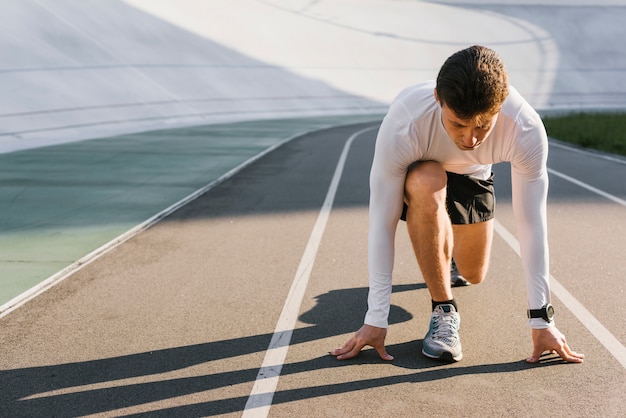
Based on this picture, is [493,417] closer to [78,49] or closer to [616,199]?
[616,199]

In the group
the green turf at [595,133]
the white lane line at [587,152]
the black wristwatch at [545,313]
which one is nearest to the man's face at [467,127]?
the black wristwatch at [545,313]

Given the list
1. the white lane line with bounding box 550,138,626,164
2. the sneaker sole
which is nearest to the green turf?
the white lane line with bounding box 550,138,626,164

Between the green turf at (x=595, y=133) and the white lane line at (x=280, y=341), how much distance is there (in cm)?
1110

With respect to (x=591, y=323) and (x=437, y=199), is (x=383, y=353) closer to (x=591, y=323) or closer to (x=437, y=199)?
(x=437, y=199)

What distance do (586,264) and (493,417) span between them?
3.51m

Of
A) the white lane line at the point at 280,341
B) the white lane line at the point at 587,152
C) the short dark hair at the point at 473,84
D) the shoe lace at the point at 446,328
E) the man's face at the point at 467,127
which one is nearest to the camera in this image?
the short dark hair at the point at 473,84

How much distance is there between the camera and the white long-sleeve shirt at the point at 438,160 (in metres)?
4.06

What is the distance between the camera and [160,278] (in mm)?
6473

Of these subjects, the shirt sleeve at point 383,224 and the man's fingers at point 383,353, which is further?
the man's fingers at point 383,353

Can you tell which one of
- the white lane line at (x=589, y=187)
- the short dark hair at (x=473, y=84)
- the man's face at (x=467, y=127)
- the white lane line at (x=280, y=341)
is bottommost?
the white lane line at (x=589, y=187)

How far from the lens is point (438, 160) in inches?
175

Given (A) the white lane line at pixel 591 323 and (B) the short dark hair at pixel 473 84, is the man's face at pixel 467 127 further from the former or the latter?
(A) the white lane line at pixel 591 323

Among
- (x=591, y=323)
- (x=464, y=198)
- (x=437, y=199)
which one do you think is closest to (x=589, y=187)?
(x=591, y=323)

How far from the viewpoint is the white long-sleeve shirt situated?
4059 millimetres
